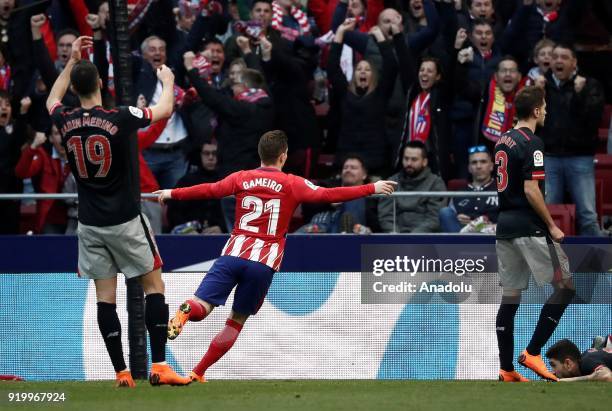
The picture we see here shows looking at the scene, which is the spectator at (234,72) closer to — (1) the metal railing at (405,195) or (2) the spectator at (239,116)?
(2) the spectator at (239,116)

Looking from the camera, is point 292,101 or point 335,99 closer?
point 292,101

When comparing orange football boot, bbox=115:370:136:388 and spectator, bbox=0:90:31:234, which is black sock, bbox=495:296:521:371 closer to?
orange football boot, bbox=115:370:136:388

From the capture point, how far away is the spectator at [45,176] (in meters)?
13.9

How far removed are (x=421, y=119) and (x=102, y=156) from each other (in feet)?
18.0

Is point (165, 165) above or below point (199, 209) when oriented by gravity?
above

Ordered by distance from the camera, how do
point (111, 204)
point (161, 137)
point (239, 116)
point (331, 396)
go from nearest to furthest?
point (331, 396) < point (111, 204) < point (239, 116) < point (161, 137)

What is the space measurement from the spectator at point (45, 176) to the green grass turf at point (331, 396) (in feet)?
13.0

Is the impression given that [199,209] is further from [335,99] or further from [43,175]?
[335,99]

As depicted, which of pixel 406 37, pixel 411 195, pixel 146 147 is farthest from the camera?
pixel 406 37

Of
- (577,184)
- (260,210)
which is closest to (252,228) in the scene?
(260,210)

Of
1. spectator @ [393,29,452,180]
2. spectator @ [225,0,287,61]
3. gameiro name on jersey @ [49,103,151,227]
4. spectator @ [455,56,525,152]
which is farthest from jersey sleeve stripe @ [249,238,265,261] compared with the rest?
spectator @ [225,0,287,61]

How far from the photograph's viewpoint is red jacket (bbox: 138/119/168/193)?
13539mm

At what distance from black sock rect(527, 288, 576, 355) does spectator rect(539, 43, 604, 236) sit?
122 inches

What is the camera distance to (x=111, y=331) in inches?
372
